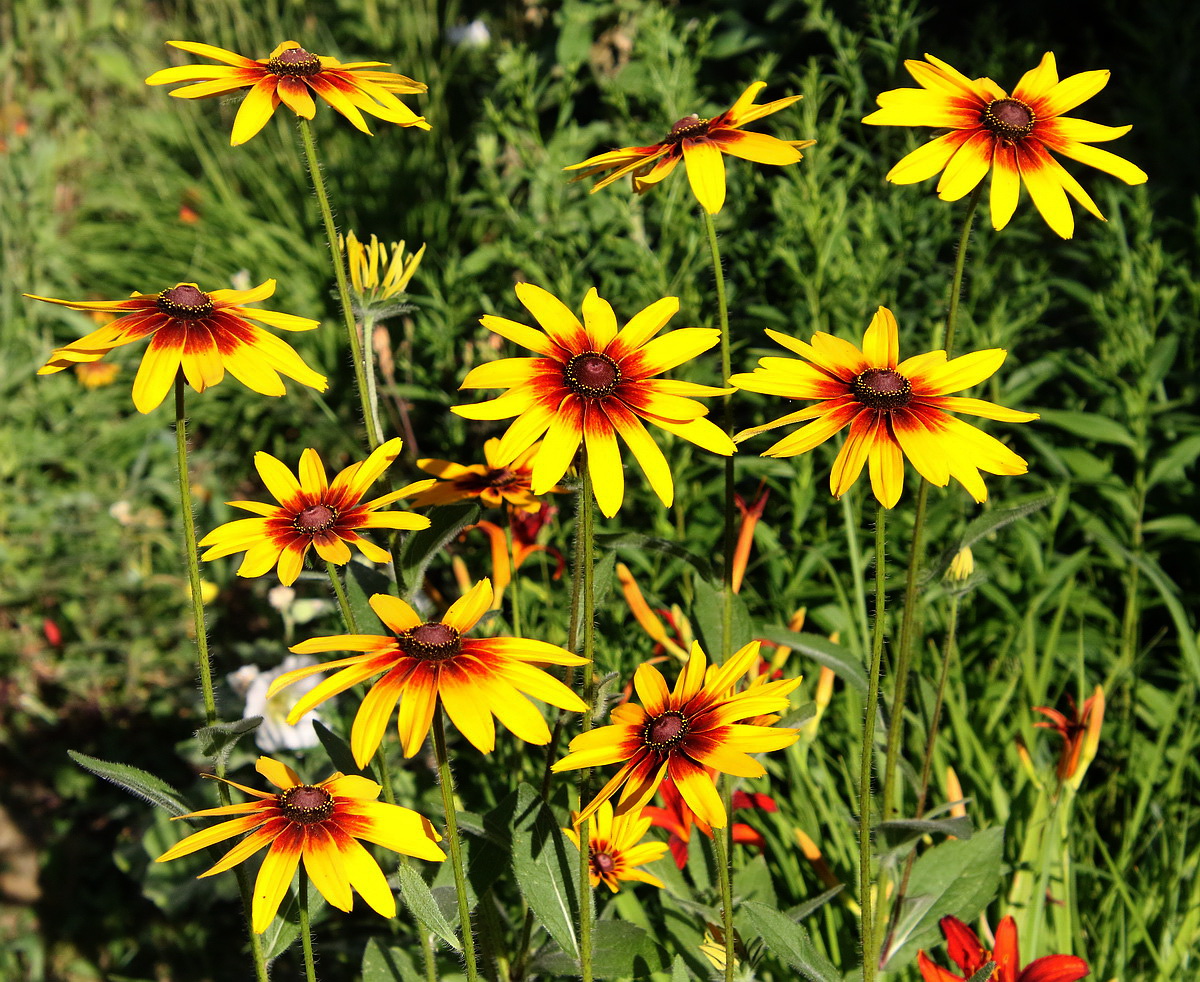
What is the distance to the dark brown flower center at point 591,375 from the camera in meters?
1.12

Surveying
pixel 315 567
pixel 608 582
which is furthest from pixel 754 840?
pixel 315 567

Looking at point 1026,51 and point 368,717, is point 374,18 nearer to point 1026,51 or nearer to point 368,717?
point 1026,51

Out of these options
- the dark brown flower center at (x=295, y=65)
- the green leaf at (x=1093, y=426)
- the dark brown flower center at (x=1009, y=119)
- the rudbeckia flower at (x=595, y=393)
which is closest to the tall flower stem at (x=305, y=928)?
the rudbeckia flower at (x=595, y=393)

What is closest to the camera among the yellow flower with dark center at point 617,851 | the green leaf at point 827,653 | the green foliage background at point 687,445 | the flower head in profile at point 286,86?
the flower head in profile at point 286,86

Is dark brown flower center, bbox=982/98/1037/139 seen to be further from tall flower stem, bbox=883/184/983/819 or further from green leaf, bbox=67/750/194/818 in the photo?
green leaf, bbox=67/750/194/818

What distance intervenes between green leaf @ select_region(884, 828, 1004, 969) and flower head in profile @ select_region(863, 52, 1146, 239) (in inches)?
36.4

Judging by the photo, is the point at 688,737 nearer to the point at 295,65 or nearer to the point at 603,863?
the point at 603,863

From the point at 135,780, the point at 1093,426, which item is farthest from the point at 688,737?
the point at 1093,426

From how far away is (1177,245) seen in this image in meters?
3.25

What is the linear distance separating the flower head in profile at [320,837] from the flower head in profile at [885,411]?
0.53 meters

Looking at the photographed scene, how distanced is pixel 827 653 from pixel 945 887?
41cm

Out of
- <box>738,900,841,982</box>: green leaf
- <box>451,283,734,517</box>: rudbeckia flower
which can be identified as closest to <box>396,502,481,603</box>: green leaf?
<box>451,283,734,517</box>: rudbeckia flower

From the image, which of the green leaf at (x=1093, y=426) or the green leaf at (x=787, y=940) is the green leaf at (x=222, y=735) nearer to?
the green leaf at (x=787, y=940)

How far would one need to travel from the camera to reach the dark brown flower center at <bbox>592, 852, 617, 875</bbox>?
4.88 feet
